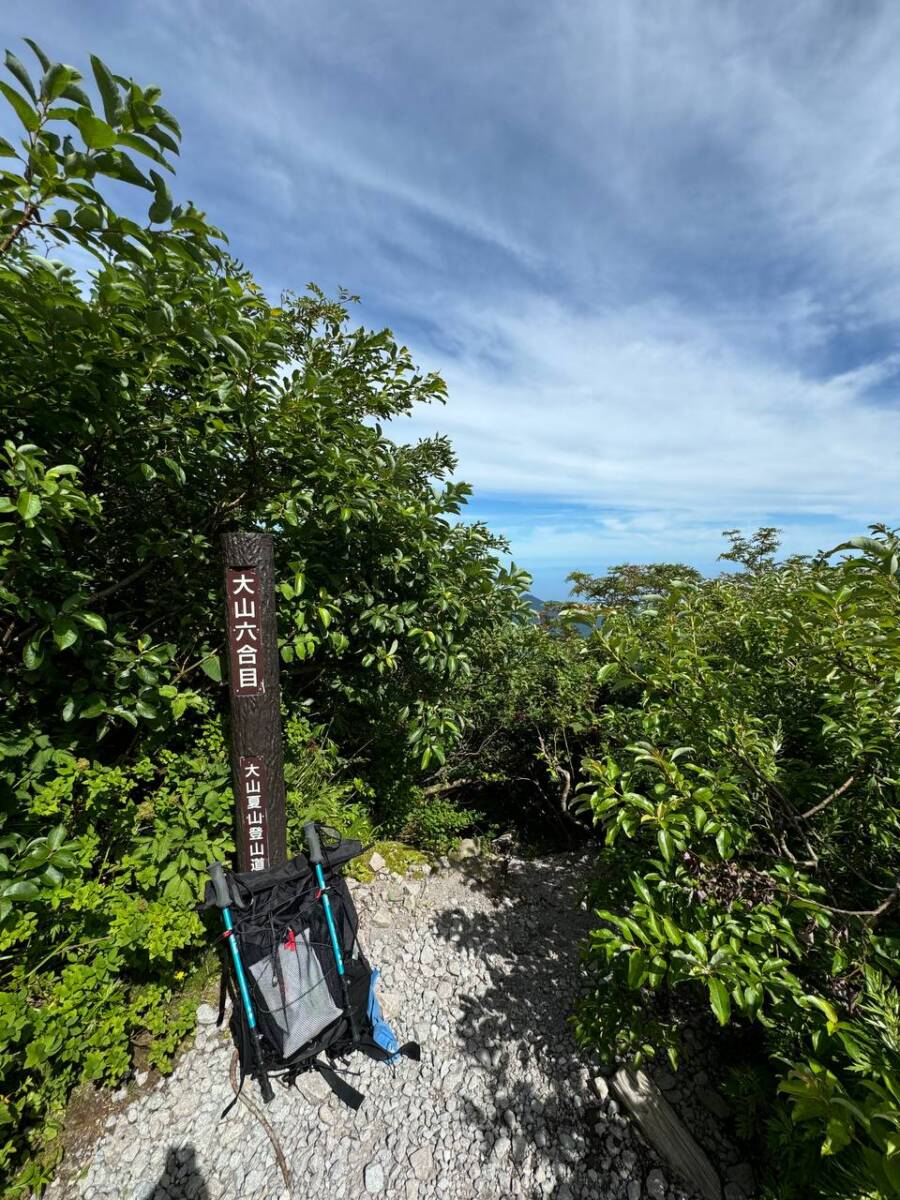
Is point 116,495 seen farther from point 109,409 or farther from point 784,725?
point 784,725

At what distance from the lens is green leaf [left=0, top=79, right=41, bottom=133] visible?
109cm

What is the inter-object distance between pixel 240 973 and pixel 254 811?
834 millimetres

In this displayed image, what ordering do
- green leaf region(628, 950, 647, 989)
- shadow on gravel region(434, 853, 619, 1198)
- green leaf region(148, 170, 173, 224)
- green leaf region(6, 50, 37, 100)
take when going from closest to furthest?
green leaf region(6, 50, 37, 100)
green leaf region(148, 170, 173, 224)
green leaf region(628, 950, 647, 989)
shadow on gravel region(434, 853, 619, 1198)

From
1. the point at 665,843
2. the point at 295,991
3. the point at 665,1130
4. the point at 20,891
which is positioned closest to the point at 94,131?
the point at 20,891

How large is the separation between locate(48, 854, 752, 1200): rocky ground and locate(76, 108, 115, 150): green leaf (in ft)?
13.7

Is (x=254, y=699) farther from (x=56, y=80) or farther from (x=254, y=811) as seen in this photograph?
(x=56, y=80)

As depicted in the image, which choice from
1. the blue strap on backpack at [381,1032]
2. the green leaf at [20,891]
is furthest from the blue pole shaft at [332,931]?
the green leaf at [20,891]

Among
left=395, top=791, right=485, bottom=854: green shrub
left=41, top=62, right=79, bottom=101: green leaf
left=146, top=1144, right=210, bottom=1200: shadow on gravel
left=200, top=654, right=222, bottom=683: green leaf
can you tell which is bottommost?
left=146, top=1144, right=210, bottom=1200: shadow on gravel

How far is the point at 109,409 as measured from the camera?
2209 mm

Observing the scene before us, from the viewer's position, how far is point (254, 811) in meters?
2.99

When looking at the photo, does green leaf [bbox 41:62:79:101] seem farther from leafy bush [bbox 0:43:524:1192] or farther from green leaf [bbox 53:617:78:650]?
green leaf [bbox 53:617:78:650]

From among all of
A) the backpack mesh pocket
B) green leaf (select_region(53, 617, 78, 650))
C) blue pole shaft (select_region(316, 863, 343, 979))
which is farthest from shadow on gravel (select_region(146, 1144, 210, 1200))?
green leaf (select_region(53, 617, 78, 650))

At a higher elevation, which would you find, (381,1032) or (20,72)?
(20,72)

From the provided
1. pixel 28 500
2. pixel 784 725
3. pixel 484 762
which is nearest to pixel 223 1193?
pixel 28 500
